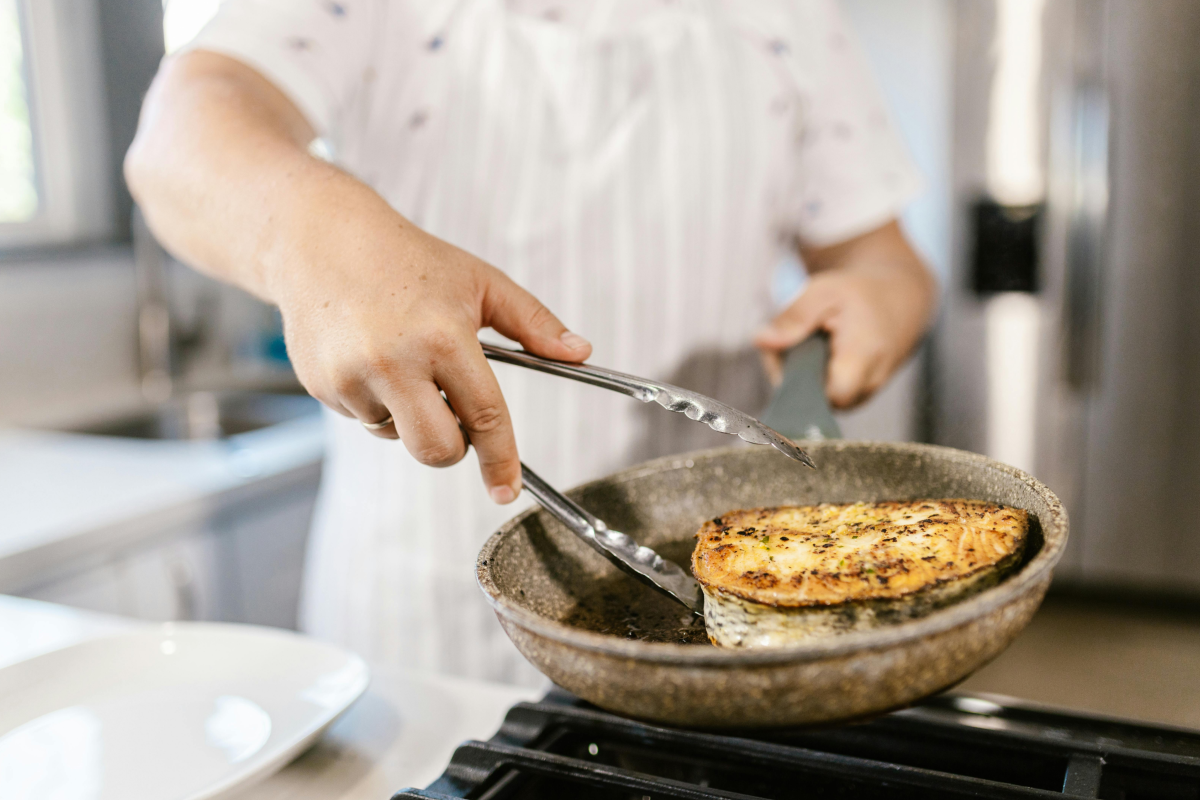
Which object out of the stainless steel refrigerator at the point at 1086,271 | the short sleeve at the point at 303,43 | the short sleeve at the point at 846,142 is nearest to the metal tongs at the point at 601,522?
the short sleeve at the point at 303,43

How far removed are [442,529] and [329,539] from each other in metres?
0.20

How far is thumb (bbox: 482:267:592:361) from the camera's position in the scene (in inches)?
23.5

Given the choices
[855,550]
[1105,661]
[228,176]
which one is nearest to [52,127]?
[228,176]

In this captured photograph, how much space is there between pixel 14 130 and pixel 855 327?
2123 mm

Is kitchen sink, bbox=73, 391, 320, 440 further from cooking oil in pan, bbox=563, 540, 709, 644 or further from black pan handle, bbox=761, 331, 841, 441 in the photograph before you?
cooking oil in pan, bbox=563, 540, 709, 644

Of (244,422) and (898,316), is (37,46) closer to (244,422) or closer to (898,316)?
(244,422)

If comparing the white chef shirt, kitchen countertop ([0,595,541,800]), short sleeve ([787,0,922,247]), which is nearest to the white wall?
the white chef shirt

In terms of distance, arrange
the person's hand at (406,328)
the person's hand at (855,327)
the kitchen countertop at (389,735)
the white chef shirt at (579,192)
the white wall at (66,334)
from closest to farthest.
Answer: the person's hand at (406,328) → the kitchen countertop at (389,735) → the person's hand at (855,327) → the white chef shirt at (579,192) → the white wall at (66,334)

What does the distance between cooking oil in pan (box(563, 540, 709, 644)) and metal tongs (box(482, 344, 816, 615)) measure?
0.01 metres

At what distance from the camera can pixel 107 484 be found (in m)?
1.61

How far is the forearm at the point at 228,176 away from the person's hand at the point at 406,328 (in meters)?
0.02

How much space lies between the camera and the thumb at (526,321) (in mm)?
597

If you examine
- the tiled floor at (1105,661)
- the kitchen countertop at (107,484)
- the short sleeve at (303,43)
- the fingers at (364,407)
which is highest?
the short sleeve at (303,43)

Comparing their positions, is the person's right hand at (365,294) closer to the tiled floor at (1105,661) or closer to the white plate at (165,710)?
the white plate at (165,710)
